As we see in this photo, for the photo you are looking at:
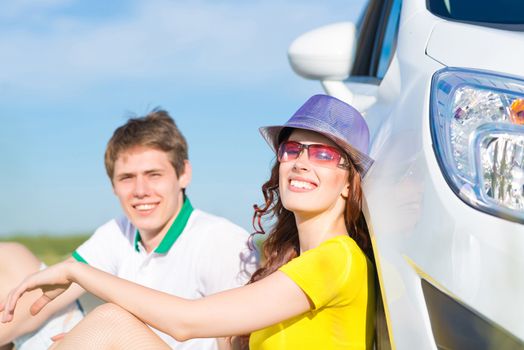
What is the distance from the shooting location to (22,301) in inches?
146

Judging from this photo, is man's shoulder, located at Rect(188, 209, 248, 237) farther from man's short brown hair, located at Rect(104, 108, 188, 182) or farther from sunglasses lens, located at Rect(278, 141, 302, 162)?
sunglasses lens, located at Rect(278, 141, 302, 162)

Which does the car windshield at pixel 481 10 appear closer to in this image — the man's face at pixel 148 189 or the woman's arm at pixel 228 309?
the woman's arm at pixel 228 309

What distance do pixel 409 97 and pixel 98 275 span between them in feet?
3.62

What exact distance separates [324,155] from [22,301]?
1837mm

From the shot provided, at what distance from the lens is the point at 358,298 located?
2.36 meters

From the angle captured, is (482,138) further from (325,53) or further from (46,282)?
(46,282)

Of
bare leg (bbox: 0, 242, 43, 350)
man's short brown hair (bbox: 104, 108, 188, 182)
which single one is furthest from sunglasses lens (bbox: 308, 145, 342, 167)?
bare leg (bbox: 0, 242, 43, 350)

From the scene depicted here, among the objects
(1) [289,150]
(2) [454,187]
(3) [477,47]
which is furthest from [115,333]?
(3) [477,47]

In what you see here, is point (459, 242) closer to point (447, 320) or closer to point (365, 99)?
point (447, 320)

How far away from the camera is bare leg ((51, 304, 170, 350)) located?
8.43 feet

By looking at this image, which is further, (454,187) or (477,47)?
(477,47)

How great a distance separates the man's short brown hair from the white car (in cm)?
154

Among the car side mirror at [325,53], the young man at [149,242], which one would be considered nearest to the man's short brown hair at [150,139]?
the young man at [149,242]

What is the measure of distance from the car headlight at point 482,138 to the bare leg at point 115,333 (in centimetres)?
118
